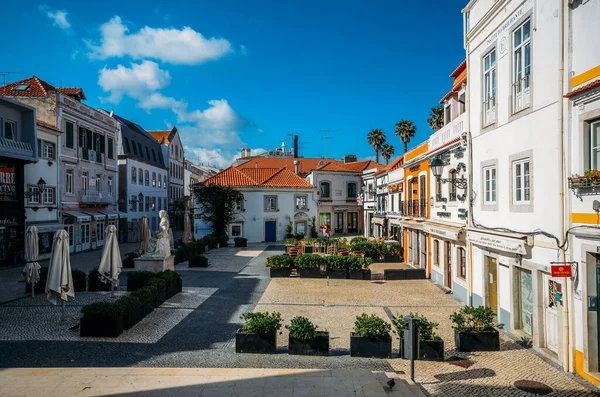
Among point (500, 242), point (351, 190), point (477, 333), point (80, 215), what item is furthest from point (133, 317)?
point (351, 190)

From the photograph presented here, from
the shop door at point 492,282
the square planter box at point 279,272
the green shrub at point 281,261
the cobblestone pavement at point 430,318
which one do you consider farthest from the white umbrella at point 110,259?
the shop door at point 492,282

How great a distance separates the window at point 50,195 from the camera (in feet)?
92.2

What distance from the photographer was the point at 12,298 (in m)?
15.4

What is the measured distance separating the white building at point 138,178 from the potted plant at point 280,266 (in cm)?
1977

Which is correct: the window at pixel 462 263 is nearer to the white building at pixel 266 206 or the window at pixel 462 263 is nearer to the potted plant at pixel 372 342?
the potted plant at pixel 372 342

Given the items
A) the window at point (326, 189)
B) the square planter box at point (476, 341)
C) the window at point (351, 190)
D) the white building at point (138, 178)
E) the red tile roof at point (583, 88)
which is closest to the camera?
the red tile roof at point (583, 88)

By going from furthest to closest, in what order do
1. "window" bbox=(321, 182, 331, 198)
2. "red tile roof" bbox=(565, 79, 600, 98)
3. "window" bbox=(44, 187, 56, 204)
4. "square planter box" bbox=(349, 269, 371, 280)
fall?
"window" bbox=(321, 182, 331, 198)
"window" bbox=(44, 187, 56, 204)
"square planter box" bbox=(349, 269, 371, 280)
"red tile roof" bbox=(565, 79, 600, 98)

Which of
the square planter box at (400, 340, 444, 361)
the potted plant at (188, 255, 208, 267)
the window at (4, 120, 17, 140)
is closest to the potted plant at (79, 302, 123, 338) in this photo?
the square planter box at (400, 340, 444, 361)

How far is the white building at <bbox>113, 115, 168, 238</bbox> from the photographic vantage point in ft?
133

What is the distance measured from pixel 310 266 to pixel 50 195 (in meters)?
19.1

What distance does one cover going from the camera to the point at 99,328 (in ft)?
35.3

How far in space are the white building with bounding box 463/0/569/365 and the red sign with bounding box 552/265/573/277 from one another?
52cm

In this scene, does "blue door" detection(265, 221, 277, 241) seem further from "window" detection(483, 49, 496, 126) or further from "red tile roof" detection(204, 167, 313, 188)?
"window" detection(483, 49, 496, 126)

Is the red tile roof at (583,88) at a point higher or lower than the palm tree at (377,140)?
lower
